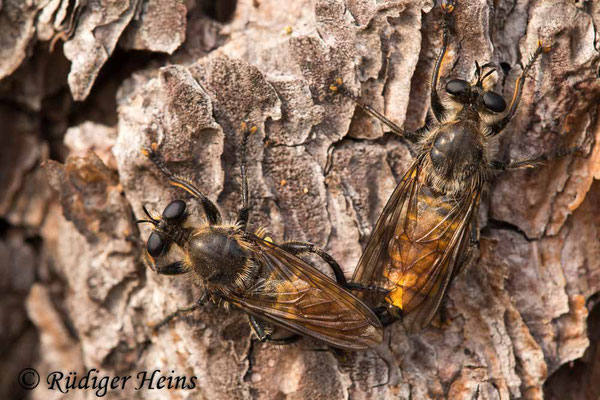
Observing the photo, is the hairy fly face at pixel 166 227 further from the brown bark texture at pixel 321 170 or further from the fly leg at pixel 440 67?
the fly leg at pixel 440 67

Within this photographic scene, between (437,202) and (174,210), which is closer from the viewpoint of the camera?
(174,210)

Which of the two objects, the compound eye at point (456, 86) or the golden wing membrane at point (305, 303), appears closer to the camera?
the golden wing membrane at point (305, 303)

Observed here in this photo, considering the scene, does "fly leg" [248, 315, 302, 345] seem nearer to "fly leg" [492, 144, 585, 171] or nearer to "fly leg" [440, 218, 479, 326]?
"fly leg" [440, 218, 479, 326]

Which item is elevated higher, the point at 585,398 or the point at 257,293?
the point at 585,398

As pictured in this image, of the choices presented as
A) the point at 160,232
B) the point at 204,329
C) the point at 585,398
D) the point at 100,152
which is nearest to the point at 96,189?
the point at 100,152

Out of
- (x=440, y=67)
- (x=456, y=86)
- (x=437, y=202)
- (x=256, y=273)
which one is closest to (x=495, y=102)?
(x=456, y=86)

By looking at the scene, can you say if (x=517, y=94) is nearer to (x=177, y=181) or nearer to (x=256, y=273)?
(x=256, y=273)

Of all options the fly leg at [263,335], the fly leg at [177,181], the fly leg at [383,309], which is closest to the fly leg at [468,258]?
the fly leg at [383,309]

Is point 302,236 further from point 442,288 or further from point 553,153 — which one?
point 553,153
